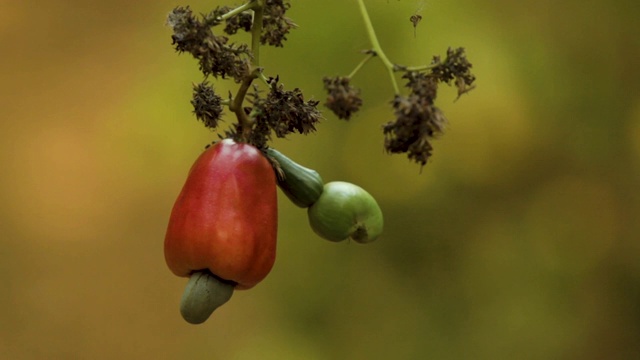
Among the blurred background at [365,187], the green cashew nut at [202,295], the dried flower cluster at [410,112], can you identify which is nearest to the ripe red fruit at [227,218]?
the green cashew nut at [202,295]

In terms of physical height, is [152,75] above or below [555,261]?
above

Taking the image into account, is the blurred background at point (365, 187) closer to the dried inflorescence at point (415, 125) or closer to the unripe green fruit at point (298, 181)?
the unripe green fruit at point (298, 181)

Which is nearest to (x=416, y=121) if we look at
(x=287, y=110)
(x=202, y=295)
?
(x=287, y=110)

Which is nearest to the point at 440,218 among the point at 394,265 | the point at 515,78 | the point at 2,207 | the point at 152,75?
the point at 394,265

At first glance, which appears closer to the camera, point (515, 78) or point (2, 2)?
point (2, 2)

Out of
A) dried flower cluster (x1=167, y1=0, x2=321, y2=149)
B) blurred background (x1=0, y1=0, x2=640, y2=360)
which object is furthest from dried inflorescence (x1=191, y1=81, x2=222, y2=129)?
blurred background (x1=0, y1=0, x2=640, y2=360)

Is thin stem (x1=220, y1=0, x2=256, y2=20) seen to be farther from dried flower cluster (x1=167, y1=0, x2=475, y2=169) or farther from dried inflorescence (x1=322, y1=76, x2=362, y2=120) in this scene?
dried inflorescence (x1=322, y1=76, x2=362, y2=120)

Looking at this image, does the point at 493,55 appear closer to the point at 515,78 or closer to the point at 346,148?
the point at 515,78
